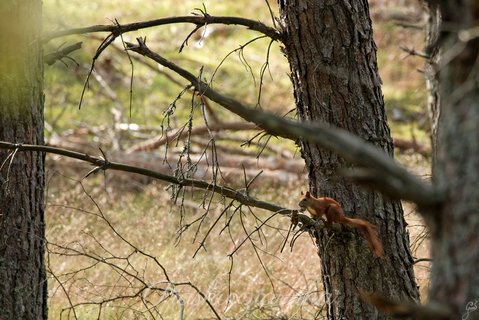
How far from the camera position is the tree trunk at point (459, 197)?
59.1 inches

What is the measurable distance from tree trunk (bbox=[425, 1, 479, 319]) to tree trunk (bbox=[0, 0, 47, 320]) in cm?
259

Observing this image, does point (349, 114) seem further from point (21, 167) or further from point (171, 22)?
point (21, 167)

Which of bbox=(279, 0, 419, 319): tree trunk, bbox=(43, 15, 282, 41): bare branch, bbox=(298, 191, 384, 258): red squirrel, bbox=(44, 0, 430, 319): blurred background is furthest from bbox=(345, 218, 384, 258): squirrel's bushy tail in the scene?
bbox=(43, 15, 282, 41): bare branch

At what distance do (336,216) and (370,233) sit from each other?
165 mm

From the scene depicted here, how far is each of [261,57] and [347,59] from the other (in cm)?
1013

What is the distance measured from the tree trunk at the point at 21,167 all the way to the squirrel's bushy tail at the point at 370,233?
1.62m

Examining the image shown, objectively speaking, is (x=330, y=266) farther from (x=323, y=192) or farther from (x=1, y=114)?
(x=1, y=114)

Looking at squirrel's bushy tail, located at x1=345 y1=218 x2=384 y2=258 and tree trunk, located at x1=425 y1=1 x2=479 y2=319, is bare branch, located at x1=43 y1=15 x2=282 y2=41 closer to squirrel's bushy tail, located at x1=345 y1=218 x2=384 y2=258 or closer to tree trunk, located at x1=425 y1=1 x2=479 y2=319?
squirrel's bushy tail, located at x1=345 y1=218 x2=384 y2=258

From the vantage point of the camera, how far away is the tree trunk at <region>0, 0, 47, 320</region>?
3697mm

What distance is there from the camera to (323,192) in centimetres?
353

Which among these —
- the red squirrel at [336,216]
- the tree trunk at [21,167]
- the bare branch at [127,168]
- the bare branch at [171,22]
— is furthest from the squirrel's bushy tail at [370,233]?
the tree trunk at [21,167]

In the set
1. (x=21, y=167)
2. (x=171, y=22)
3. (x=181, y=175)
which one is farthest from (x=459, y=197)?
(x=21, y=167)

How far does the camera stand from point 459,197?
4.97 ft

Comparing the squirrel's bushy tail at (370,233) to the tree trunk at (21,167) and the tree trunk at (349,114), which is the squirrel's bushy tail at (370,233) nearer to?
the tree trunk at (349,114)
